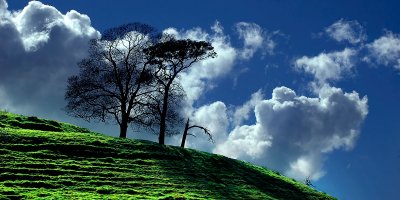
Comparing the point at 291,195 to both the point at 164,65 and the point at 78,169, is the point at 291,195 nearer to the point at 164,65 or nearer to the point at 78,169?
the point at 78,169

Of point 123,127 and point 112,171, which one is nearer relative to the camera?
point 112,171

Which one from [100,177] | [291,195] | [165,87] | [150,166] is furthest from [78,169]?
[165,87]

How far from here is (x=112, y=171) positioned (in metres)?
53.0

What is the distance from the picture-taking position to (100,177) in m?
50.4

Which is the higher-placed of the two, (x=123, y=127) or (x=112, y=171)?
(x=123, y=127)

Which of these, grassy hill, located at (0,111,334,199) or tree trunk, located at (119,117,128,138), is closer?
grassy hill, located at (0,111,334,199)

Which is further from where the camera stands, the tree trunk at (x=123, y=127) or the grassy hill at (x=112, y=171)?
the tree trunk at (x=123, y=127)

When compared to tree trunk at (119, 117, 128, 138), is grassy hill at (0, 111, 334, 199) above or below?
below

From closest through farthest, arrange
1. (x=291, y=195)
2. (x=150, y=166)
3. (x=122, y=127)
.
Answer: (x=150, y=166), (x=291, y=195), (x=122, y=127)

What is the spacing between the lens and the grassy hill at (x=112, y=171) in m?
46.1

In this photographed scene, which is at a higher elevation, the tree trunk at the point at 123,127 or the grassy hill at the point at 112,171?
the tree trunk at the point at 123,127

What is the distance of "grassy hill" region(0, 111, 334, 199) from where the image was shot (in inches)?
1814

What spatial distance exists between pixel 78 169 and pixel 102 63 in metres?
34.3

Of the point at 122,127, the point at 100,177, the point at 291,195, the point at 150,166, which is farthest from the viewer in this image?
the point at 122,127
